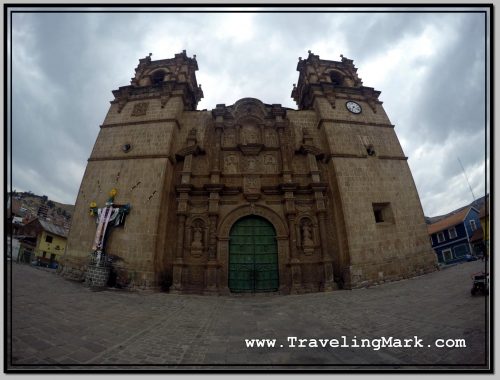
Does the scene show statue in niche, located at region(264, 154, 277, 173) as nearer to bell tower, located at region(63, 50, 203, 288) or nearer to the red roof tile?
bell tower, located at region(63, 50, 203, 288)

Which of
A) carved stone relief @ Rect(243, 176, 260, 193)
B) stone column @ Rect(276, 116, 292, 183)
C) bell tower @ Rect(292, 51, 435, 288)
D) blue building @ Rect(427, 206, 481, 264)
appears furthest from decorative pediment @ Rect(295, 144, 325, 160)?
blue building @ Rect(427, 206, 481, 264)

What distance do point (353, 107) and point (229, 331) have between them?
15.9m

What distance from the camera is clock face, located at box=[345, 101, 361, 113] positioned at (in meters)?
15.3

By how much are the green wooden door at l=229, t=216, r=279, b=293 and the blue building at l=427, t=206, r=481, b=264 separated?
27.4m

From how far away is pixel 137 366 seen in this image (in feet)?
9.80

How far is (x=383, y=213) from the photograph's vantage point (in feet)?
41.1

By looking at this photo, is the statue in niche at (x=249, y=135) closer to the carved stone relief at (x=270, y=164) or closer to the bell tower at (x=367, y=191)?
the carved stone relief at (x=270, y=164)

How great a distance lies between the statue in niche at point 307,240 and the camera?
11562 millimetres

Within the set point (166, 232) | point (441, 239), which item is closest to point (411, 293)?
point (166, 232)

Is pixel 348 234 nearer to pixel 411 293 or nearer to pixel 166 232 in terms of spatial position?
pixel 411 293

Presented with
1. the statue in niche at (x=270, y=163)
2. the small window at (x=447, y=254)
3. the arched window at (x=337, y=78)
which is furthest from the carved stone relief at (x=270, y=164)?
the small window at (x=447, y=254)

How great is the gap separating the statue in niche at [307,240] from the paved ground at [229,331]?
4226mm

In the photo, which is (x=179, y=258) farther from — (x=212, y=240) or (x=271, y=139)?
(x=271, y=139)

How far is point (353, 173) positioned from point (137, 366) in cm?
1270
